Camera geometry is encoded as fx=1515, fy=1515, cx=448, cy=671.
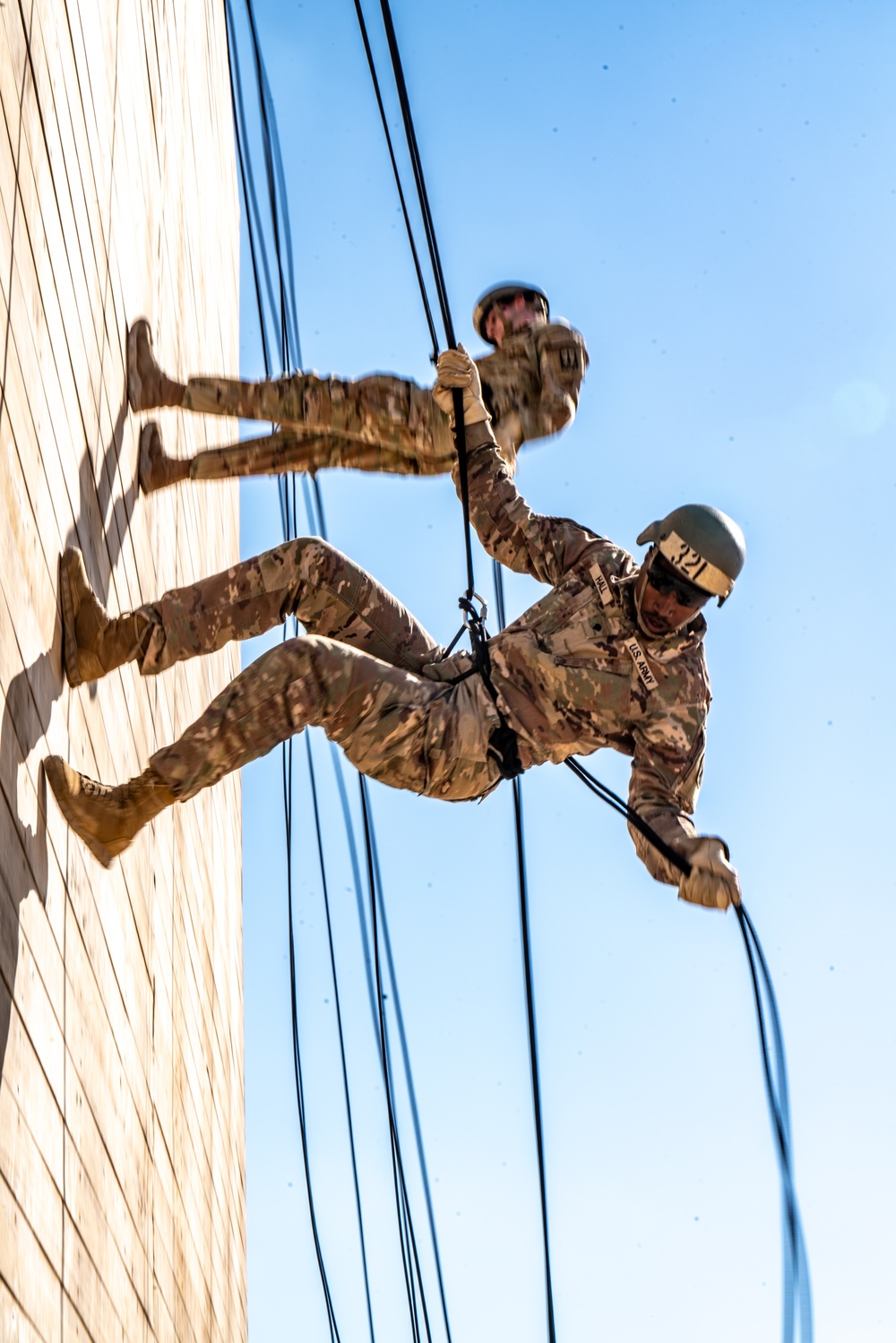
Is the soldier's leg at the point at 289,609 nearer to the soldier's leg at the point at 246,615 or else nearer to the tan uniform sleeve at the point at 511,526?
the soldier's leg at the point at 246,615

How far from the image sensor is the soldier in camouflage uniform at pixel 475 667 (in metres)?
5.02

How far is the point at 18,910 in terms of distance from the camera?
3.96 meters

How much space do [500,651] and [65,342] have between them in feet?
6.58

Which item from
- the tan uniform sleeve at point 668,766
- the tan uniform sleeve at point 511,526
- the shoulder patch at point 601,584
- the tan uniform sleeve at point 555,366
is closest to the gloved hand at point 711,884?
the tan uniform sleeve at point 668,766

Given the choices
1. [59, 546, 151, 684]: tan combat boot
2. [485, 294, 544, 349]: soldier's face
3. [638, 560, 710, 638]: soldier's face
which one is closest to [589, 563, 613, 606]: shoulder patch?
[638, 560, 710, 638]: soldier's face

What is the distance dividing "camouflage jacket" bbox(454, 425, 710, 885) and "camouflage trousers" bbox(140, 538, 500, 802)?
0.61 feet

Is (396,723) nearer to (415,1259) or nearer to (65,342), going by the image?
(65,342)

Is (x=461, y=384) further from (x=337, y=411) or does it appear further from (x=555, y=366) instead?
(x=555, y=366)

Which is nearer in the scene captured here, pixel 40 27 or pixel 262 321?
pixel 40 27

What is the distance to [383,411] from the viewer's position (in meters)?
6.37

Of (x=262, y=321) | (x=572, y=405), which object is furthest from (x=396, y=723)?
(x=262, y=321)

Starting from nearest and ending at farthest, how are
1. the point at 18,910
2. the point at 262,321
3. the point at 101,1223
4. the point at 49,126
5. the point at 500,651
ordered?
the point at 18,910 → the point at 49,126 → the point at 101,1223 → the point at 500,651 → the point at 262,321

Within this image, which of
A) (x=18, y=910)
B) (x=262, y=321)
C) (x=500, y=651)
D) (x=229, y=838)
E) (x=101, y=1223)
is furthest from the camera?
(x=229, y=838)

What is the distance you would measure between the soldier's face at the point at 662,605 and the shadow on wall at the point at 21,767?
1924 mm
